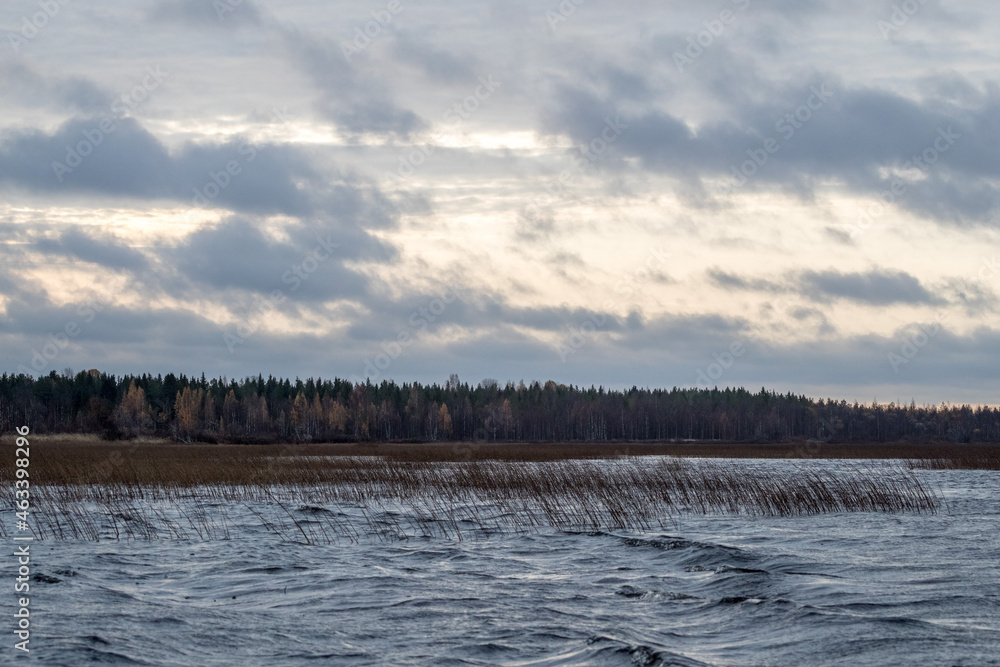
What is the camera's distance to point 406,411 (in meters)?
130

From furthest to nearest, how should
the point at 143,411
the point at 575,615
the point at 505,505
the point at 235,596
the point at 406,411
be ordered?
1. the point at 406,411
2. the point at 143,411
3. the point at 505,505
4. the point at 235,596
5. the point at 575,615

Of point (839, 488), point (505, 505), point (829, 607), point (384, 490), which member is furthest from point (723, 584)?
point (384, 490)

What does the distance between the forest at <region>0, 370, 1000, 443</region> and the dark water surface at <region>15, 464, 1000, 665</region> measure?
85.4 meters

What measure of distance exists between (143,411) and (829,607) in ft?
346

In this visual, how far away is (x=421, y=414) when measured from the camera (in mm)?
131250

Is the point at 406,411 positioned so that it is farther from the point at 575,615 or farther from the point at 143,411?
the point at 575,615

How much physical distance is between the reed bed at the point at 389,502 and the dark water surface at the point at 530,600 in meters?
1.54

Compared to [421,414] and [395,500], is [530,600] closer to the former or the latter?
[395,500]

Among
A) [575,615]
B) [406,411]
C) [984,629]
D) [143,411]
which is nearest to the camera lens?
[984,629]

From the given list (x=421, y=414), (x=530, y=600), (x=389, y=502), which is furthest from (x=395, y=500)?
(x=421, y=414)

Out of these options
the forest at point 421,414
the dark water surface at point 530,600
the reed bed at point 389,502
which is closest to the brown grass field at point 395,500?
the reed bed at point 389,502

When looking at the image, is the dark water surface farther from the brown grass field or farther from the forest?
the forest

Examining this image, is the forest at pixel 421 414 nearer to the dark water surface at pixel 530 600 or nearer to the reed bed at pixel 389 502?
the reed bed at pixel 389 502

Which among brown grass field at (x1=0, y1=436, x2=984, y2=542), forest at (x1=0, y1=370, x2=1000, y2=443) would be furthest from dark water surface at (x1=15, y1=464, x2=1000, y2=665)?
forest at (x1=0, y1=370, x2=1000, y2=443)
